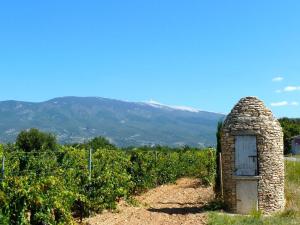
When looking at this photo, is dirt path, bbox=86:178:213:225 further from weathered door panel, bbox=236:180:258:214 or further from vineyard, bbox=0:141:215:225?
weathered door panel, bbox=236:180:258:214

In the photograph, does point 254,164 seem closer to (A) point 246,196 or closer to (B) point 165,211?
(A) point 246,196

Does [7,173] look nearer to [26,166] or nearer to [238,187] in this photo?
[26,166]

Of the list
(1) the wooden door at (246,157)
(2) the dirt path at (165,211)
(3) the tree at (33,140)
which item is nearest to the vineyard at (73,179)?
(2) the dirt path at (165,211)

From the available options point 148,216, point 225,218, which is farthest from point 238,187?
point 148,216

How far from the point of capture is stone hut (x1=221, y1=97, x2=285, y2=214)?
15.6m

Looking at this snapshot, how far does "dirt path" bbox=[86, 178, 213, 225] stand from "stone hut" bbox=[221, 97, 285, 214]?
56.4 inches

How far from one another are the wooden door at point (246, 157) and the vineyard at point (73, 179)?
153 inches

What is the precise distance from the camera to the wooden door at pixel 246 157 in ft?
51.3

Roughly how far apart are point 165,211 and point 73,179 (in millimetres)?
3074

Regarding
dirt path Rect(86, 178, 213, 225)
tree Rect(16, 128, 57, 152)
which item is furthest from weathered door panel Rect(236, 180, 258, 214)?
tree Rect(16, 128, 57, 152)

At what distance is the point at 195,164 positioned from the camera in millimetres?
31109

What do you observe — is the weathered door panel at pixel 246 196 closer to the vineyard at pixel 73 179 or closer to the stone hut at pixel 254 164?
the stone hut at pixel 254 164

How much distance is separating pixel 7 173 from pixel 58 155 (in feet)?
14.8

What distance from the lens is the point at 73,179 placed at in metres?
15.3
